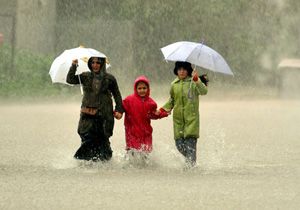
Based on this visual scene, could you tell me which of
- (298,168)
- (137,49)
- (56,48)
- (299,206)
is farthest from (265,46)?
(299,206)

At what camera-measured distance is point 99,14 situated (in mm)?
30453

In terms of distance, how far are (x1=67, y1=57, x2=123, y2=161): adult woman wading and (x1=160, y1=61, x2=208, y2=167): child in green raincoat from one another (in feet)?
1.98

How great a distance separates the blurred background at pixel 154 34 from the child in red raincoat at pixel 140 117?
15.5 metres

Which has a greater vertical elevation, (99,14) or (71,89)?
(99,14)

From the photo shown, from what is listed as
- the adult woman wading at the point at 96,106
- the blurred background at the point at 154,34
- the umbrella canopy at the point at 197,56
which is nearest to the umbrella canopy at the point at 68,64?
the adult woman wading at the point at 96,106

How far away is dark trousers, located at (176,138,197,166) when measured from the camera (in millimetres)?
11547

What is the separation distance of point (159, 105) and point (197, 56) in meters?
9.76

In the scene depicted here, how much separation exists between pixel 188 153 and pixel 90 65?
4.75 feet

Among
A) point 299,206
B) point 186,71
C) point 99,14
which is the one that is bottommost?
point 299,206

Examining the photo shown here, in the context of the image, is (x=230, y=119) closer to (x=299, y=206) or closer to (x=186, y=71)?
(x=186, y=71)

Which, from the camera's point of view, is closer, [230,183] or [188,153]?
[230,183]

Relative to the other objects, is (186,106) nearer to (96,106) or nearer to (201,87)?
(201,87)

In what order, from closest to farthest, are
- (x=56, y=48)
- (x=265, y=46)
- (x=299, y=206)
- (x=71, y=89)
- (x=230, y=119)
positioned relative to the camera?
(x=299, y=206) → (x=230, y=119) → (x=71, y=89) → (x=56, y=48) → (x=265, y=46)

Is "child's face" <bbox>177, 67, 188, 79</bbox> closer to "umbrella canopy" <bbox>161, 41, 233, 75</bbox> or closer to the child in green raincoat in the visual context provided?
the child in green raincoat
